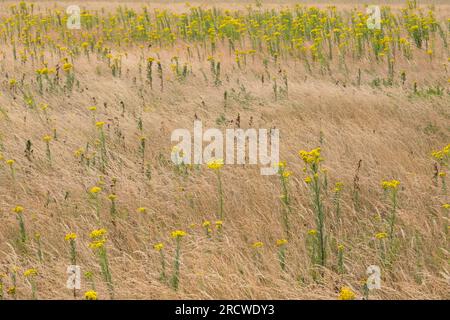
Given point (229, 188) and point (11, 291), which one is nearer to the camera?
point (11, 291)

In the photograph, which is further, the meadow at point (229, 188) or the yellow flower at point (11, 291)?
the meadow at point (229, 188)

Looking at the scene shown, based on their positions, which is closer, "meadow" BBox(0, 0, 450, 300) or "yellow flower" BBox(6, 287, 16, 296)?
"yellow flower" BBox(6, 287, 16, 296)

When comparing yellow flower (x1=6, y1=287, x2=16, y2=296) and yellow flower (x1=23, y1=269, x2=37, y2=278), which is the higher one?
yellow flower (x1=23, y1=269, x2=37, y2=278)

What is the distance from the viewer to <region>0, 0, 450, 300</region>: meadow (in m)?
3.13

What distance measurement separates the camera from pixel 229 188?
4.36 meters

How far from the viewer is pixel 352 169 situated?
454 centimetres

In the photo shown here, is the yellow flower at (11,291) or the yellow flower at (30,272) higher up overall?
the yellow flower at (30,272)

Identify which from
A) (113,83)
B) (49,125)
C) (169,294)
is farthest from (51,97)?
(169,294)

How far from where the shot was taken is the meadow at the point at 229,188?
3.13 metres

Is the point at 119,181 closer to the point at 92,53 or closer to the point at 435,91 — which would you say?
the point at 435,91

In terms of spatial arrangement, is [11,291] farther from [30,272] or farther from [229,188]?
[229,188]

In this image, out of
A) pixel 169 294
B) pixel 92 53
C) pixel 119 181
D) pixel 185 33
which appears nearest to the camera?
pixel 169 294

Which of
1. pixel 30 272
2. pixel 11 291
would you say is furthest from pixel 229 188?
pixel 11 291
